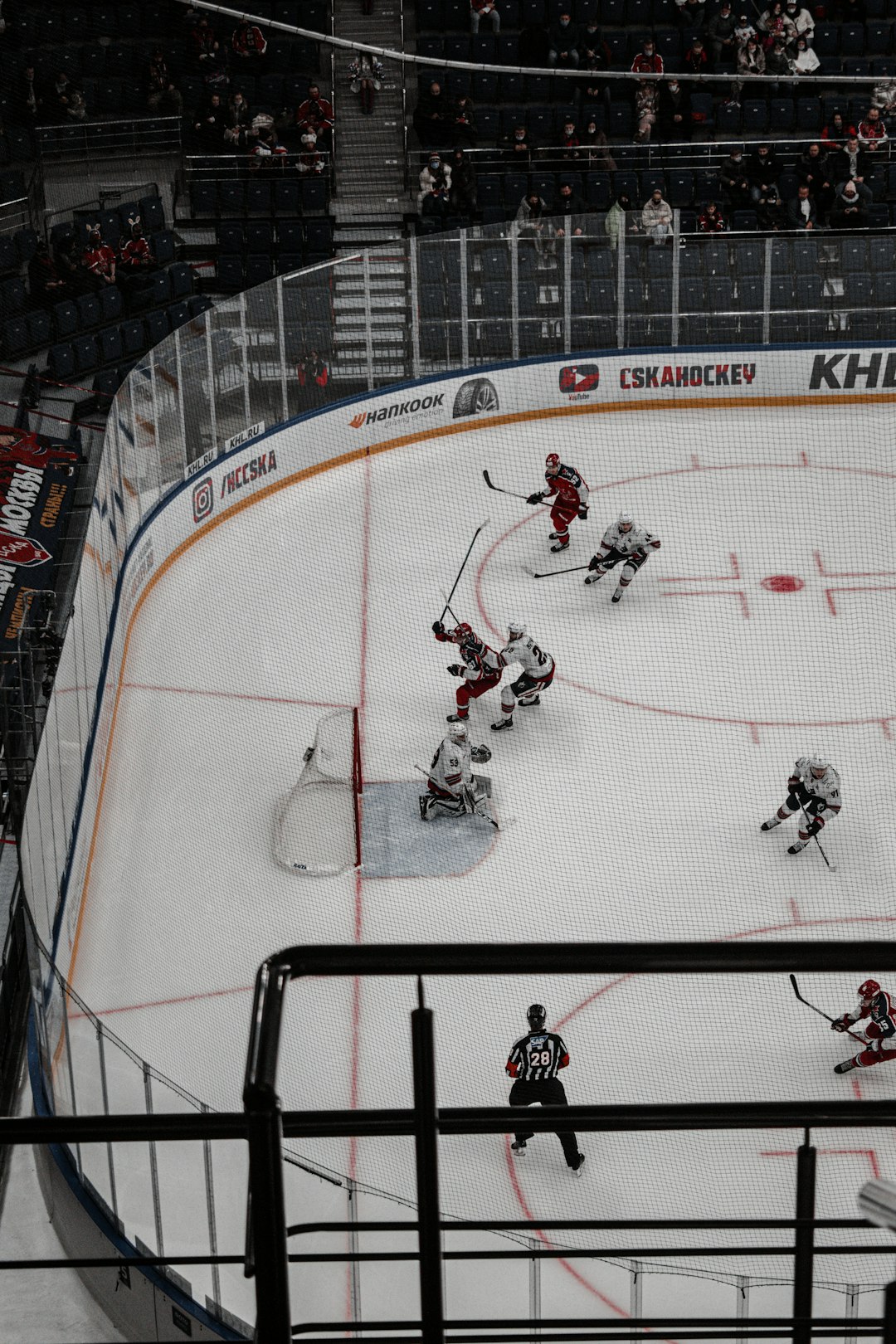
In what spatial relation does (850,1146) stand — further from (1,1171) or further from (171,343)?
(171,343)

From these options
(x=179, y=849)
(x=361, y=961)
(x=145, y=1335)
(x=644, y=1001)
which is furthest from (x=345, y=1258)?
(x=179, y=849)

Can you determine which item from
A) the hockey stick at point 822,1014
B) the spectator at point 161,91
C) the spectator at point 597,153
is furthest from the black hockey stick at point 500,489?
the spectator at point 161,91

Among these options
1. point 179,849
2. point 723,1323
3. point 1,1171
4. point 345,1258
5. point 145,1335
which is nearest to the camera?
point 723,1323

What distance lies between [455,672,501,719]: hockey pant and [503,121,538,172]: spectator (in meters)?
9.26

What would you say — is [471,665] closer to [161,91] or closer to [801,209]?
[801,209]

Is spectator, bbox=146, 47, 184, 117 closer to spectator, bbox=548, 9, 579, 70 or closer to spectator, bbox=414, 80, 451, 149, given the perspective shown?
spectator, bbox=414, 80, 451, 149

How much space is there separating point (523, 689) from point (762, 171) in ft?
31.6

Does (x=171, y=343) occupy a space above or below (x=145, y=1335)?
above

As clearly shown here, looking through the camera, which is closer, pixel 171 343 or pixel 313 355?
pixel 171 343

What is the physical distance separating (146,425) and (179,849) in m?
4.21

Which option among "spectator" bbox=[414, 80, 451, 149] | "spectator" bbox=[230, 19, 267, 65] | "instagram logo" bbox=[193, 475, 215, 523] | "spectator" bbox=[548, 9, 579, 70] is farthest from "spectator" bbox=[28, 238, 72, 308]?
"spectator" bbox=[548, 9, 579, 70]

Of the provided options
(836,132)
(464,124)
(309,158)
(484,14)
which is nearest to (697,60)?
(836,132)

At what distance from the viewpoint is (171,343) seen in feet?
46.6

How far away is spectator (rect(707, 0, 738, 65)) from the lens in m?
20.7
